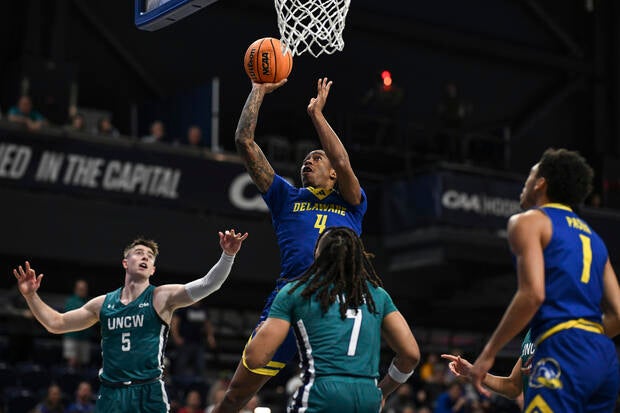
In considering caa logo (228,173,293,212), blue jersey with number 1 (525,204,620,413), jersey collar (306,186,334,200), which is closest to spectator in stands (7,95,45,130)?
caa logo (228,173,293,212)

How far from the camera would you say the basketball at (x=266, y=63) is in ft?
28.9


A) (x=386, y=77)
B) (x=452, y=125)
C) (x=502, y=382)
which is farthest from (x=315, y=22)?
(x=386, y=77)

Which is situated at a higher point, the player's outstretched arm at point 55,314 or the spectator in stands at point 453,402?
the player's outstretched arm at point 55,314

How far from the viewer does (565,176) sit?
241 inches

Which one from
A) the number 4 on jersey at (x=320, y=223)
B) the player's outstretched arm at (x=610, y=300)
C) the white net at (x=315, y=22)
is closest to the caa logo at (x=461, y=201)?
the white net at (x=315, y=22)

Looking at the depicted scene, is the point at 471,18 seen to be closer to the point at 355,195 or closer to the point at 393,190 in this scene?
the point at 393,190

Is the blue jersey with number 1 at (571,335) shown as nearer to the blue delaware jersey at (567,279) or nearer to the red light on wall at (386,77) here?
the blue delaware jersey at (567,279)

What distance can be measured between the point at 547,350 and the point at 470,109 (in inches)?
893

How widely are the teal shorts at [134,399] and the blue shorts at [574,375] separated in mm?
3354

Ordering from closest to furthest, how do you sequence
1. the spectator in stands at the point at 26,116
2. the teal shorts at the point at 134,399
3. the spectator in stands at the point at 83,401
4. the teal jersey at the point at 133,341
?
the teal shorts at the point at 134,399, the teal jersey at the point at 133,341, the spectator in stands at the point at 83,401, the spectator in stands at the point at 26,116

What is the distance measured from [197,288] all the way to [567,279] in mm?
3342

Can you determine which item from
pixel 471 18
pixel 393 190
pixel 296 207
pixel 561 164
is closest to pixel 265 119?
pixel 393 190

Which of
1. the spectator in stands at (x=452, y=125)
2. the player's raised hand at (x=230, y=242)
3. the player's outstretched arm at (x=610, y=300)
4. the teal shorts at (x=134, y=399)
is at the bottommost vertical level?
the teal shorts at (x=134, y=399)

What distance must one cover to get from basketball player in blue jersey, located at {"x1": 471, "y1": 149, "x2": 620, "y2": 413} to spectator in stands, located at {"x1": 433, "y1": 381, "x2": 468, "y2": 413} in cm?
1172
